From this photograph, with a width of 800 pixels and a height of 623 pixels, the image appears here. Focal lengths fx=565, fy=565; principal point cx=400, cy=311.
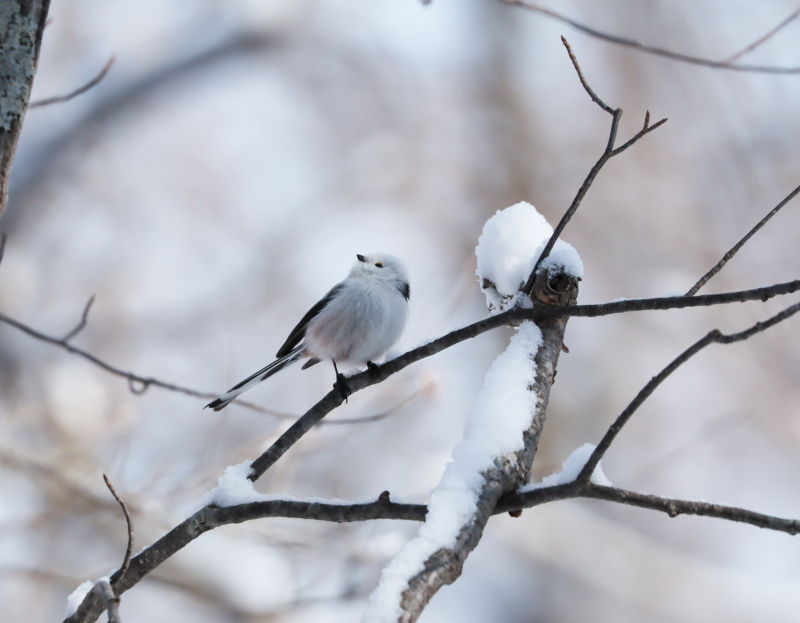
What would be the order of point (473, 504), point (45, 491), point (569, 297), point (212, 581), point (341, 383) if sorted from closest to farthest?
point (473, 504) < point (569, 297) < point (341, 383) < point (45, 491) < point (212, 581)

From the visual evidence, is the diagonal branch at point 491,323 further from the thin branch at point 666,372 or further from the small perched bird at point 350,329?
the small perched bird at point 350,329

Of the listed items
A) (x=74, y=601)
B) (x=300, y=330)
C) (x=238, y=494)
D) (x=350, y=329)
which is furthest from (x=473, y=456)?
Result: (x=300, y=330)

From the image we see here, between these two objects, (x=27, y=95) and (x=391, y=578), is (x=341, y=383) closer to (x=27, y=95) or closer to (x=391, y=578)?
(x=391, y=578)

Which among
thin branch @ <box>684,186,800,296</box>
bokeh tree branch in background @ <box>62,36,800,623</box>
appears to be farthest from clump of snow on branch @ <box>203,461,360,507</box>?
thin branch @ <box>684,186,800,296</box>

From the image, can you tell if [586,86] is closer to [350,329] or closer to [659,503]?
[659,503]

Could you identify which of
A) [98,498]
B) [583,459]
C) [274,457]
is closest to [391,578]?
[583,459]

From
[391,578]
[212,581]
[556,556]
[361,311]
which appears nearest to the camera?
[391,578]

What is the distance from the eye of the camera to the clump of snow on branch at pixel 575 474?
0.90 metres

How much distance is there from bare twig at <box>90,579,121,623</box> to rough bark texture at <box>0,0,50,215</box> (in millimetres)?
720

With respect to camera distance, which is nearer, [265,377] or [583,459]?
[583,459]

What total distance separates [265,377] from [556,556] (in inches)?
157

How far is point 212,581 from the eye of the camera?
398 cm

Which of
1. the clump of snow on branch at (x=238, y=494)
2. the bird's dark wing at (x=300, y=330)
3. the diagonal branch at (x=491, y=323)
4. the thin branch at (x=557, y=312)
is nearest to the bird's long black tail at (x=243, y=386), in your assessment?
the bird's dark wing at (x=300, y=330)

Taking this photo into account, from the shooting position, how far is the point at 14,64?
1125 mm
